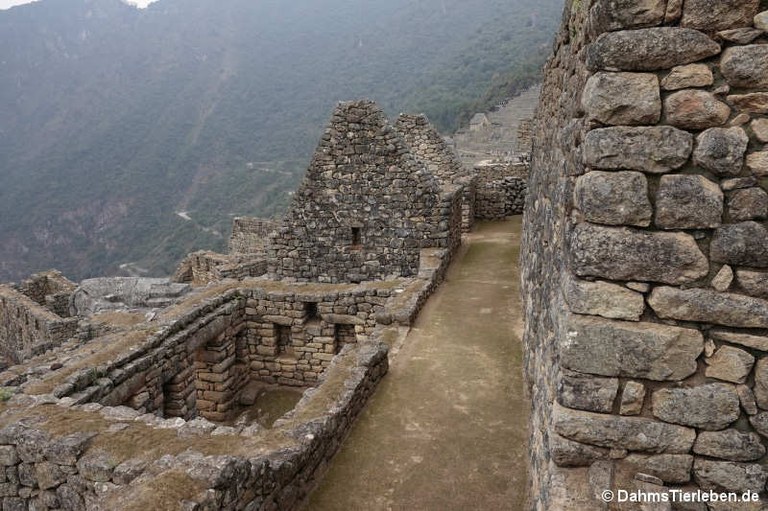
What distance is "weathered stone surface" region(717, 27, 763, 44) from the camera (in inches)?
92.2

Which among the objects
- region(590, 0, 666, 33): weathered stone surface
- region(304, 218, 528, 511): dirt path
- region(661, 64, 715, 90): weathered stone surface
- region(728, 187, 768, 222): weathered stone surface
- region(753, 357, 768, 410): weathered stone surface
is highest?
region(590, 0, 666, 33): weathered stone surface

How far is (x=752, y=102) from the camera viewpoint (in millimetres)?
2383

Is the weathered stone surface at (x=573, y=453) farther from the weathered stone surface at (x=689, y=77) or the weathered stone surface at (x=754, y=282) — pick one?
the weathered stone surface at (x=689, y=77)

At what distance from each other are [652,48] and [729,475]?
209cm

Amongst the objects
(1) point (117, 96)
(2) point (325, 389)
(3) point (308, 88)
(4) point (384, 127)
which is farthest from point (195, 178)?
(2) point (325, 389)

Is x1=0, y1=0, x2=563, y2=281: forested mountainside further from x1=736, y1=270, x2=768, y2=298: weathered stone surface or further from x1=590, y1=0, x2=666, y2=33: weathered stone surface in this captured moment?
x1=736, y1=270, x2=768, y2=298: weathered stone surface

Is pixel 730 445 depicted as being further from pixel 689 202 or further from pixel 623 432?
pixel 689 202

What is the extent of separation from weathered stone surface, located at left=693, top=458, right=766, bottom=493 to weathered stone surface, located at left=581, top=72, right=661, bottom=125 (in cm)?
171

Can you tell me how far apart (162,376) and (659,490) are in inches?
248

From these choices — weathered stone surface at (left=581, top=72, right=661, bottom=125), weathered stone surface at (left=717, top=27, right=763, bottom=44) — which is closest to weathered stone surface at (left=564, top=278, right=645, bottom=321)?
weathered stone surface at (left=581, top=72, right=661, bottom=125)

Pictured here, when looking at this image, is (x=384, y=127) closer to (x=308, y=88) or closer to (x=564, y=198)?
(x=564, y=198)

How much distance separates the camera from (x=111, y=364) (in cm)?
645

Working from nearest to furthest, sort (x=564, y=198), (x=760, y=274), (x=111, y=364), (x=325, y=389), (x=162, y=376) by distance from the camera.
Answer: (x=760, y=274), (x=564, y=198), (x=325, y=389), (x=111, y=364), (x=162, y=376)

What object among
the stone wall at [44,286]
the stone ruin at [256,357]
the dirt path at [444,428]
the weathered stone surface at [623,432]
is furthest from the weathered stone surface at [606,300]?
the stone wall at [44,286]
